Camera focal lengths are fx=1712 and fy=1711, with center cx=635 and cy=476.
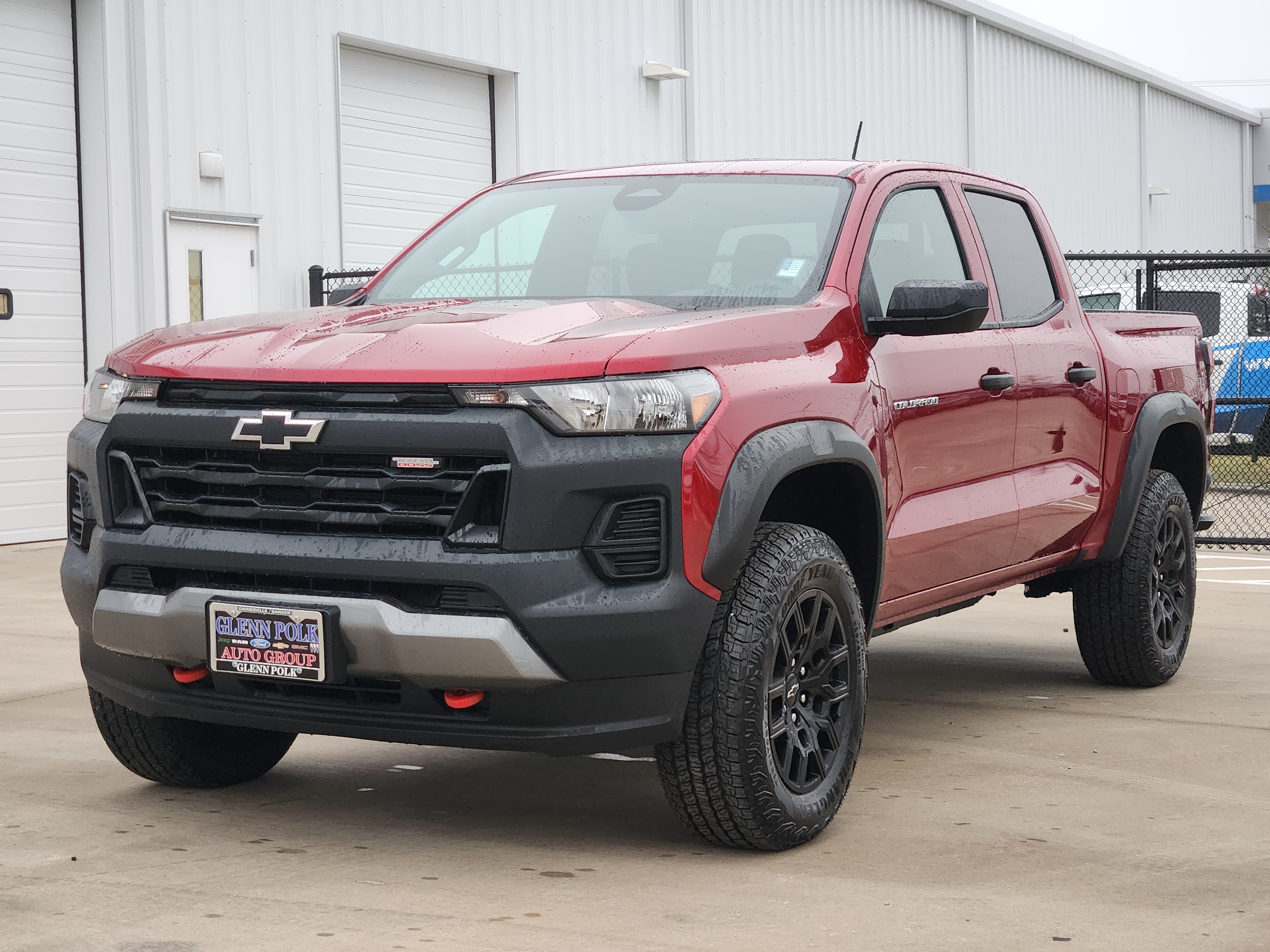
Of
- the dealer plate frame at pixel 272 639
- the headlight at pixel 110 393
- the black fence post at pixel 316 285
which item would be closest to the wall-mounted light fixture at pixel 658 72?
the black fence post at pixel 316 285

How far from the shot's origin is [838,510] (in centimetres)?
477

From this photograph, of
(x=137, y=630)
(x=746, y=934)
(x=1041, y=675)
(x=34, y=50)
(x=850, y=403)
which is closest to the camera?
(x=746, y=934)

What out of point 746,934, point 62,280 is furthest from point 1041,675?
point 62,280

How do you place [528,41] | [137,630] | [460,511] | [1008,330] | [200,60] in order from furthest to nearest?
[528,41]
[200,60]
[1008,330]
[137,630]
[460,511]

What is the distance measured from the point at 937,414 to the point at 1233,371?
11.8m

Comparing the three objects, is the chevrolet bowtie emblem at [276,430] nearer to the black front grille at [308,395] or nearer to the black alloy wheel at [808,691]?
the black front grille at [308,395]

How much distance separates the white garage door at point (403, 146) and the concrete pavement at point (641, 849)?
9.83 metres

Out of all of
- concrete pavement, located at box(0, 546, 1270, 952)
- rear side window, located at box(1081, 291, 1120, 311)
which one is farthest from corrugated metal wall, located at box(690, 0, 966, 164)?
concrete pavement, located at box(0, 546, 1270, 952)

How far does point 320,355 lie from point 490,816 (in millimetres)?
1402

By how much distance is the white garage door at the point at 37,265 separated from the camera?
41.4 ft

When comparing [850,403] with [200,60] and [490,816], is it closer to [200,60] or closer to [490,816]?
[490,816]

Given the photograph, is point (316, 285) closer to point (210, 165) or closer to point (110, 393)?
point (210, 165)

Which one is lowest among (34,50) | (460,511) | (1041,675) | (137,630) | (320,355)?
(1041,675)

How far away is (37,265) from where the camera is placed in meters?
12.9
